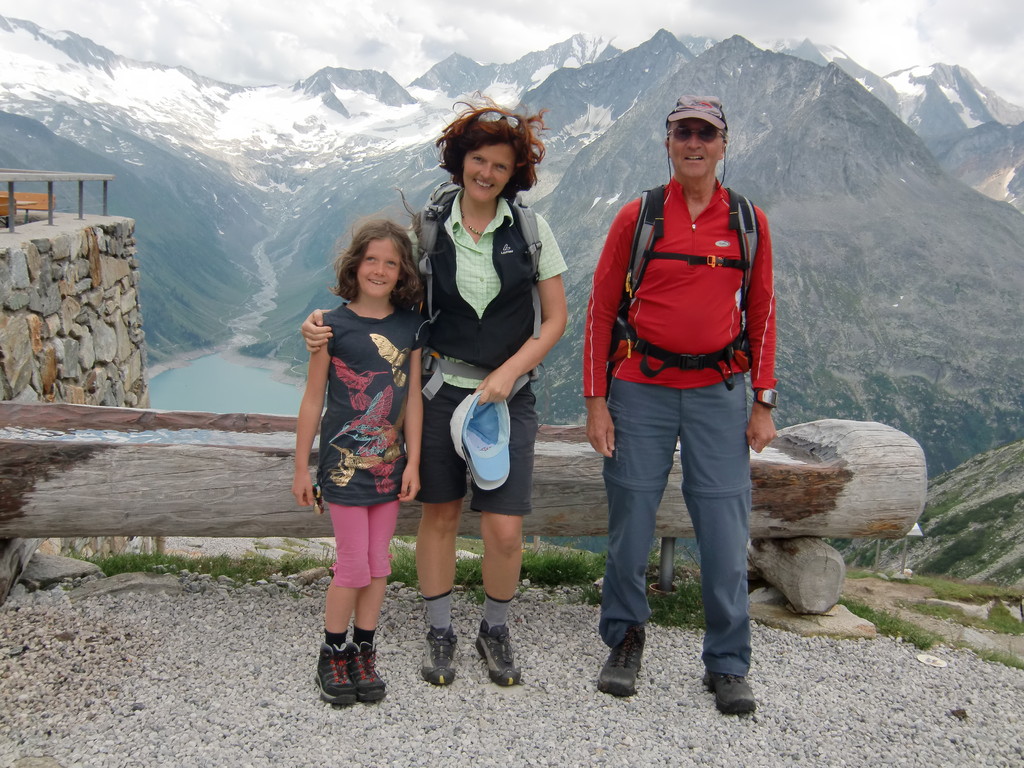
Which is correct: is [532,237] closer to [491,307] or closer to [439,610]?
[491,307]

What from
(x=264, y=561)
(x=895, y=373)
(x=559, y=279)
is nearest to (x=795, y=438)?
(x=559, y=279)

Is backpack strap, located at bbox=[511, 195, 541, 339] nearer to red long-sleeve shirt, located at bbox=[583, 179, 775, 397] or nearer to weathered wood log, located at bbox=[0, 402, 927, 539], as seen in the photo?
red long-sleeve shirt, located at bbox=[583, 179, 775, 397]

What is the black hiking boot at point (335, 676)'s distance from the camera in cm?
434

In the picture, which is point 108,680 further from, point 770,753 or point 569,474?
point 770,753

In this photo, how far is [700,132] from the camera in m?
4.17

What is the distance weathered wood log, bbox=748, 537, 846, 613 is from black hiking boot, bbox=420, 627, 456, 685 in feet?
8.92

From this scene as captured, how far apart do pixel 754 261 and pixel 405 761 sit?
3.14m

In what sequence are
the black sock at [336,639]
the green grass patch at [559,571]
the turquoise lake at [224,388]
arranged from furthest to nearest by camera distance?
1. the turquoise lake at [224,388]
2. the green grass patch at [559,571]
3. the black sock at [336,639]

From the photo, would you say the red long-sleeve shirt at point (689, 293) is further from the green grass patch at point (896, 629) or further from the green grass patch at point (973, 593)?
the green grass patch at point (973, 593)

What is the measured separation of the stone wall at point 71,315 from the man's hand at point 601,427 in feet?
17.4

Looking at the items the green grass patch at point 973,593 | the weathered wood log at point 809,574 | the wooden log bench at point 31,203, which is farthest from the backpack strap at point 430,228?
the green grass patch at point 973,593

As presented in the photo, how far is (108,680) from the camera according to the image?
177 inches

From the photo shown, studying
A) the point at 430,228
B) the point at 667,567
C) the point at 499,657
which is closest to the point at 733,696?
the point at 499,657

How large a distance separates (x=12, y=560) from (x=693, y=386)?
4.63 m
